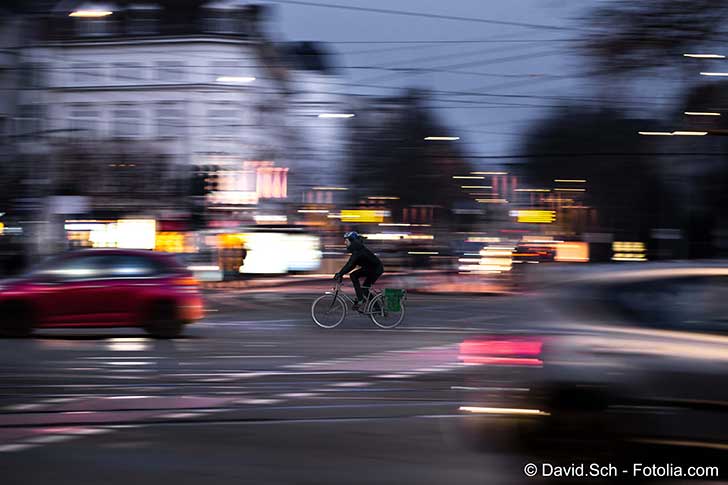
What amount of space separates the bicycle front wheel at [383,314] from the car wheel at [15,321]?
6.15 metres

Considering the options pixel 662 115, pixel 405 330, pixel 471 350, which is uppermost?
pixel 662 115

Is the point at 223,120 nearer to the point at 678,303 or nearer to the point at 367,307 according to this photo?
the point at 367,307

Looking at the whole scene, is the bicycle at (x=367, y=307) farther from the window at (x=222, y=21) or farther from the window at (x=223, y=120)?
the window at (x=222, y=21)

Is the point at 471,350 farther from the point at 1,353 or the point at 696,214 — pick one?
the point at 696,214

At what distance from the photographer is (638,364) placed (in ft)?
20.1

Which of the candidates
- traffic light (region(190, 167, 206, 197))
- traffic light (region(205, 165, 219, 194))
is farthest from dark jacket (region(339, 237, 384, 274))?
traffic light (region(205, 165, 219, 194))

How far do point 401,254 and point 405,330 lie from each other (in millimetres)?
26082

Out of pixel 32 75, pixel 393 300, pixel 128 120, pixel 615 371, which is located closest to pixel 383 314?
pixel 393 300

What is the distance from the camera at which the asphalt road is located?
700 centimetres

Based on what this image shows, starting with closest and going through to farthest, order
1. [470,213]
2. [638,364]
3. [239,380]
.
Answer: [638,364], [239,380], [470,213]

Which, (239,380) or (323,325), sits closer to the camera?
(239,380)

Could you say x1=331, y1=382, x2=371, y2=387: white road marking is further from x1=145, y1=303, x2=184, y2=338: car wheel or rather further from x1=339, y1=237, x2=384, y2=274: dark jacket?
x1=339, y1=237, x2=384, y2=274: dark jacket

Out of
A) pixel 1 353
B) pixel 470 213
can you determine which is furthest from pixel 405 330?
pixel 470 213

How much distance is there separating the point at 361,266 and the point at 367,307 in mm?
780
